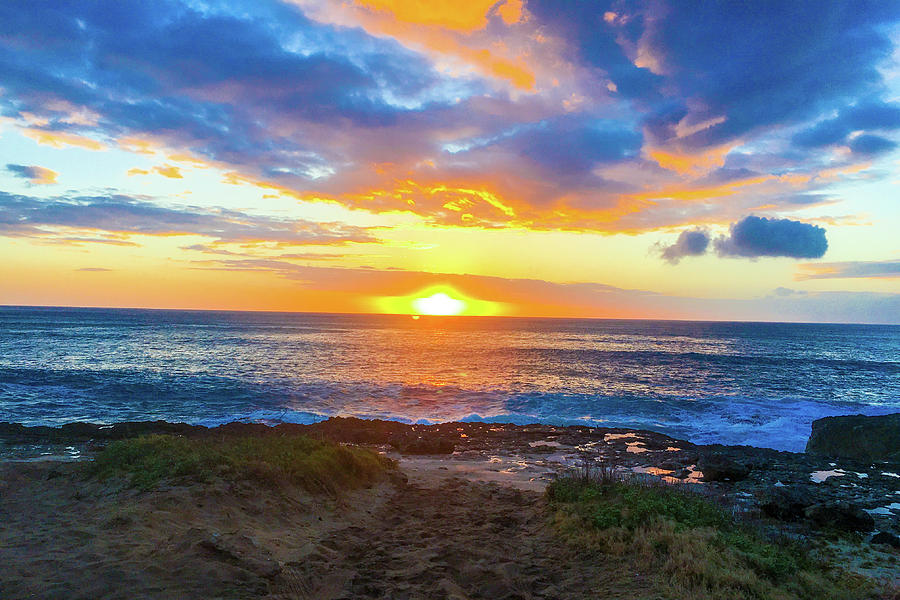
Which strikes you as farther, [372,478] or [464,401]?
[464,401]

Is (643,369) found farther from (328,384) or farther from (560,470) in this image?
(560,470)

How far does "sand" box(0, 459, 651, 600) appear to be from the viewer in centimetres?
702

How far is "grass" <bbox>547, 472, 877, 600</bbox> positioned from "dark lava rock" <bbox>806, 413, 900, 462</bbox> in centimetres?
1721

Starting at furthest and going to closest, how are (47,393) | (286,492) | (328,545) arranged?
(47,393) < (286,492) < (328,545)

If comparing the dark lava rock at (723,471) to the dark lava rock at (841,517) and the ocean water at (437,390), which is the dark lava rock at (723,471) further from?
the ocean water at (437,390)

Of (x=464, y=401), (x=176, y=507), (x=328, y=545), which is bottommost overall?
(x=464, y=401)

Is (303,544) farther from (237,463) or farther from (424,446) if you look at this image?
(424,446)

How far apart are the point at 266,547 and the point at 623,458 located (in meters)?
16.9

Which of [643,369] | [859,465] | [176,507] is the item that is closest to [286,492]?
[176,507]

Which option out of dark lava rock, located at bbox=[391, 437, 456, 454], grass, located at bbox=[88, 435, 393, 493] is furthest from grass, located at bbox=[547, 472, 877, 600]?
dark lava rock, located at bbox=[391, 437, 456, 454]

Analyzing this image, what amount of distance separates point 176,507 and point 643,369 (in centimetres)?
5499

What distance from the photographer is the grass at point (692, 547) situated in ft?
24.2

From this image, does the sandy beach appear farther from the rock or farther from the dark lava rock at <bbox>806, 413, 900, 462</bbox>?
the dark lava rock at <bbox>806, 413, 900, 462</bbox>

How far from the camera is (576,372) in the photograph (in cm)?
5303
